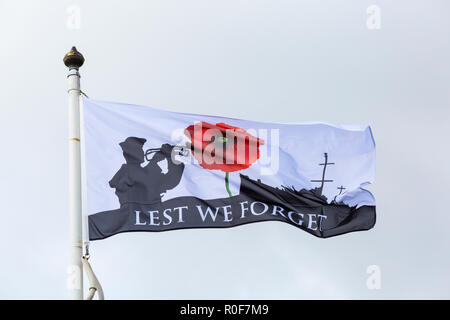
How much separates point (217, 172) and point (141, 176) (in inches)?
64.0

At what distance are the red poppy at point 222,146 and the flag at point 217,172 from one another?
2cm

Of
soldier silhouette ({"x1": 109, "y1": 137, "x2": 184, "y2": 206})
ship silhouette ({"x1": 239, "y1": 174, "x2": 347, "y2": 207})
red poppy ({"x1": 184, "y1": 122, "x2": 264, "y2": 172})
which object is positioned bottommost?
ship silhouette ({"x1": 239, "y1": 174, "x2": 347, "y2": 207})

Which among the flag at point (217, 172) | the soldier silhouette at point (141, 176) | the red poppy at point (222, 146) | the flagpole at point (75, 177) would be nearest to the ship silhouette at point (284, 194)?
the flag at point (217, 172)

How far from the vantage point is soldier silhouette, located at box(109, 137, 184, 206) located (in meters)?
16.6

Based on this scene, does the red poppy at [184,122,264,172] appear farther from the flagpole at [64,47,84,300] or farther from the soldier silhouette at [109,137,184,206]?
Answer: the flagpole at [64,47,84,300]

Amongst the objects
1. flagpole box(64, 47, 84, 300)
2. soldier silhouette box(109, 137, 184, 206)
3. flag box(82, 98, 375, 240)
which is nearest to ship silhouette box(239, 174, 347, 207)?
flag box(82, 98, 375, 240)

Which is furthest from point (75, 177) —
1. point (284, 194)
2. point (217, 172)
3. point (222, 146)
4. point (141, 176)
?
point (284, 194)

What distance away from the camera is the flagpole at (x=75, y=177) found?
14.5 meters

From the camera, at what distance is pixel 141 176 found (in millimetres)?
16922

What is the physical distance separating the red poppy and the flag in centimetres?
2

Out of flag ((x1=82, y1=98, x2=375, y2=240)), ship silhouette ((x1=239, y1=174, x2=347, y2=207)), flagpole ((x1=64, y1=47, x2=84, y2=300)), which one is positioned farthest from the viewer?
ship silhouette ((x1=239, y1=174, x2=347, y2=207))

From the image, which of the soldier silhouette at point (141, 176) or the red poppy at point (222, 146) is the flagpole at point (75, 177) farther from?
→ the red poppy at point (222, 146)

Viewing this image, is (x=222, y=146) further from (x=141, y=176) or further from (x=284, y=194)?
(x=141, y=176)
